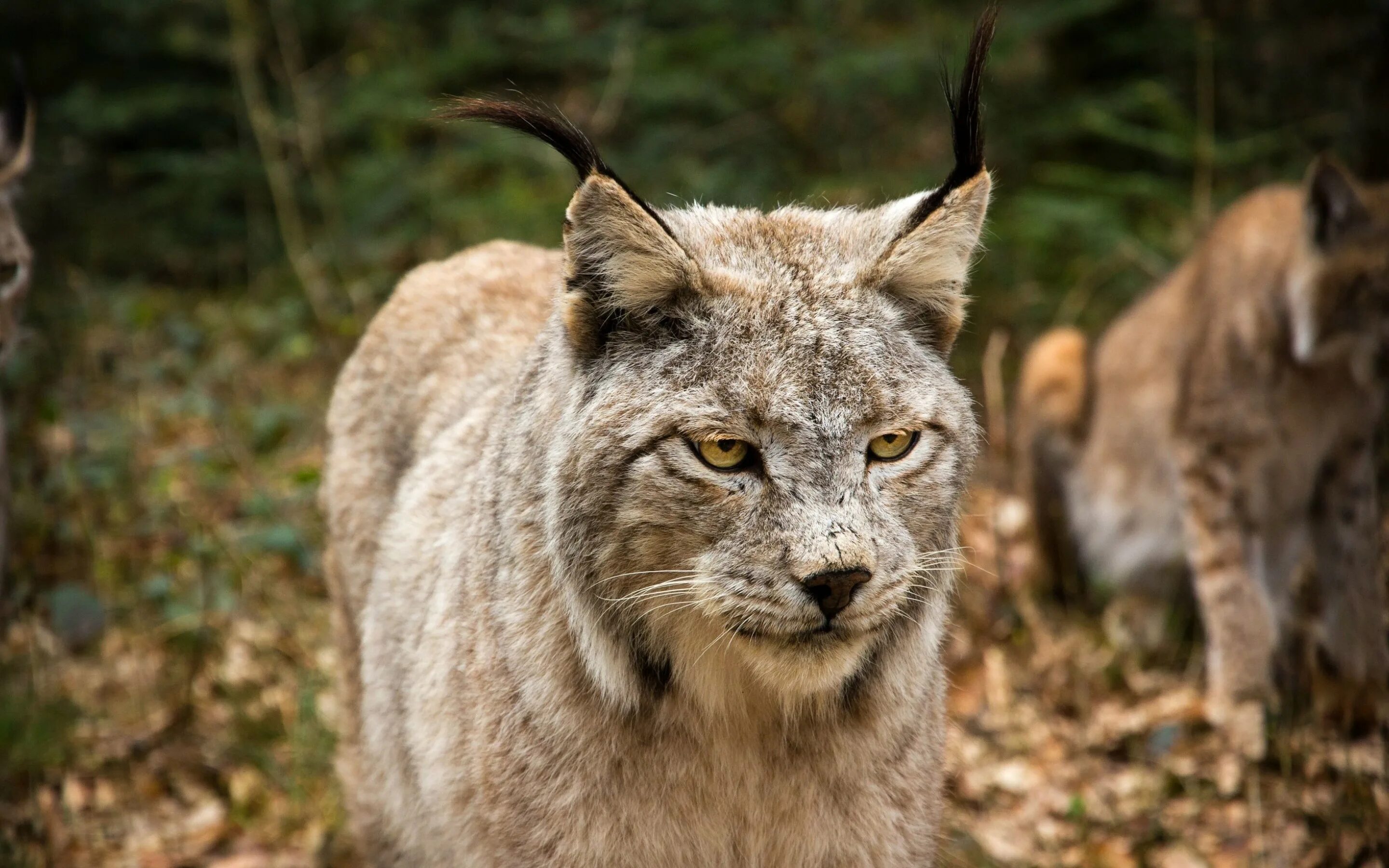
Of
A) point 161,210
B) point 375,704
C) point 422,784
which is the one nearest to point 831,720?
point 422,784

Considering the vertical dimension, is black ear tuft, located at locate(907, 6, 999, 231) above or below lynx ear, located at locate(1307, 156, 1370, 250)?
below

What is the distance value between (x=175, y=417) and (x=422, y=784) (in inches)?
210

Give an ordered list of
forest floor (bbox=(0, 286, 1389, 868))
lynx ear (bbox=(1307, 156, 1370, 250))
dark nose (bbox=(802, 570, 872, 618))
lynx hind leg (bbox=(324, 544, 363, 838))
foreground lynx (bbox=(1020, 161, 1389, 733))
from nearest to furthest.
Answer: dark nose (bbox=(802, 570, 872, 618))
lynx hind leg (bbox=(324, 544, 363, 838))
forest floor (bbox=(0, 286, 1389, 868))
lynx ear (bbox=(1307, 156, 1370, 250))
foreground lynx (bbox=(1020, 161, 1389, 733))

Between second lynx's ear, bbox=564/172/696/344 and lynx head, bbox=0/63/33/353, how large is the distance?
323 cm

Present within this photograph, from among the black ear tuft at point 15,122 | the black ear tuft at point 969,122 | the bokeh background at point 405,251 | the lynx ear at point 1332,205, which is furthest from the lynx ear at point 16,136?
the lynx ear at point 1332,205

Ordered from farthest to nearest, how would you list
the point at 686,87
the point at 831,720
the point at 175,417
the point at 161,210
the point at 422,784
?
the point at 161,210 < the point at 686,87 < the point at 175,417 < the point at 422,784 < the point at 831,720

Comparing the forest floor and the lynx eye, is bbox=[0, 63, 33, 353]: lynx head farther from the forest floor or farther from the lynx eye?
the lynx eye

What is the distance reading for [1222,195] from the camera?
28.9 ft

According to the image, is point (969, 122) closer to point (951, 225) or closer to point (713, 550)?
point (951, 225)

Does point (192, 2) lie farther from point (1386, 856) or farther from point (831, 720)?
point (1386, 856)

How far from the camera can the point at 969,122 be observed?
303 centimetres

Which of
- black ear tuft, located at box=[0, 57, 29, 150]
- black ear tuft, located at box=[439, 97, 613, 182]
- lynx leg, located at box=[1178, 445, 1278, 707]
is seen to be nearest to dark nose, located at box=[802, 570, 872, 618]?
black ear tuft, located at box=[439, 97, 613, 182]

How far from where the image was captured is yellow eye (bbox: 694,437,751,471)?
9.45 ft

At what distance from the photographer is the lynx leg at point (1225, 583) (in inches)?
244
